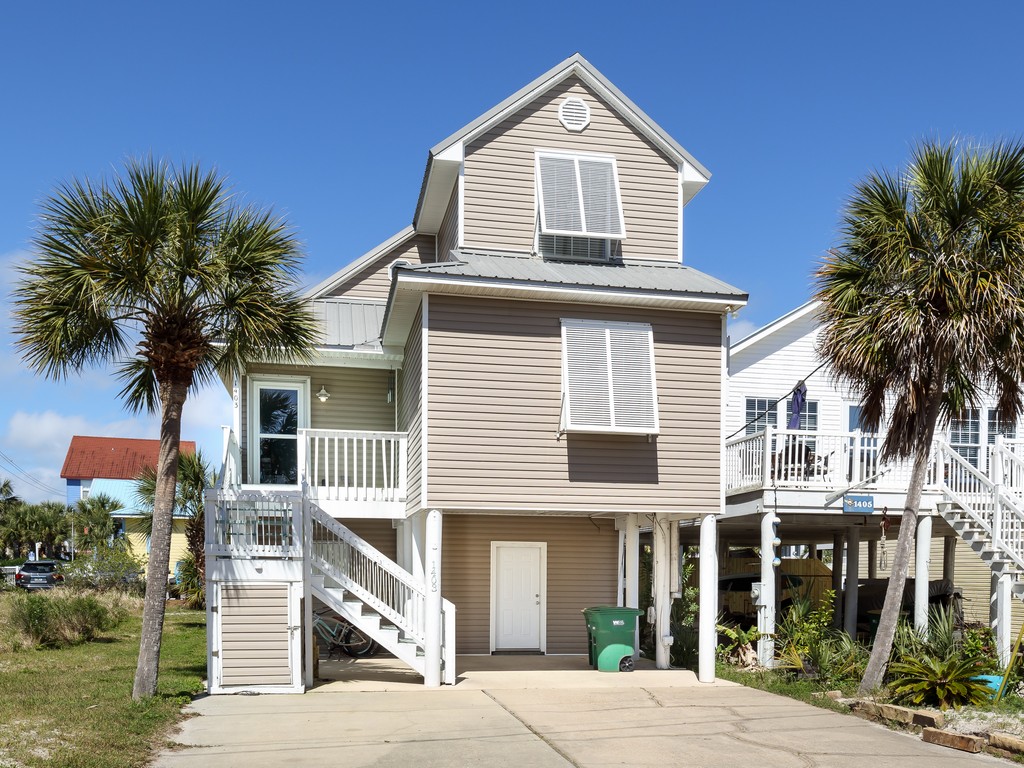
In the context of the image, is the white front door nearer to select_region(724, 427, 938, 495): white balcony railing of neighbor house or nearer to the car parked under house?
the car parked under house

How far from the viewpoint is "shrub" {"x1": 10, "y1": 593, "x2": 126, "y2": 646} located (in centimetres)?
1870

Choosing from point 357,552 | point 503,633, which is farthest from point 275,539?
point 503,633

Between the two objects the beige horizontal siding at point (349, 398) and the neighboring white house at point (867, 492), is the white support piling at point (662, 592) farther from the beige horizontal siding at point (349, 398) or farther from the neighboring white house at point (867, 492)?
the beige horizontal siding at point (349, 398)

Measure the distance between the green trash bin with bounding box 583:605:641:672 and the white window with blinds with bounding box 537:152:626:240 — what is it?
20.2ft

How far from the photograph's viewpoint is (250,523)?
1405 cm

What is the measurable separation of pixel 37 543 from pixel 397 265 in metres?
66.2

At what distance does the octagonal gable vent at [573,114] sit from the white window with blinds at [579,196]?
57 cm

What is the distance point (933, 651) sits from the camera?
13875 millimetres

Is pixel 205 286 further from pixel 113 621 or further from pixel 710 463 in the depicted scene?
pixel 113 621

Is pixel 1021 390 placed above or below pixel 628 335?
below

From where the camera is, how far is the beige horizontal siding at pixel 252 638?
44.3 ft

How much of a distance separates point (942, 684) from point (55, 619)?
51.6ft

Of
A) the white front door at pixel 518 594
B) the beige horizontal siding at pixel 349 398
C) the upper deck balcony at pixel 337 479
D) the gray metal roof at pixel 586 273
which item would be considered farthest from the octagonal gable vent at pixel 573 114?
the white front door at pixel 518 594

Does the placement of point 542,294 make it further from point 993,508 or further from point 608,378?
point 993,508
